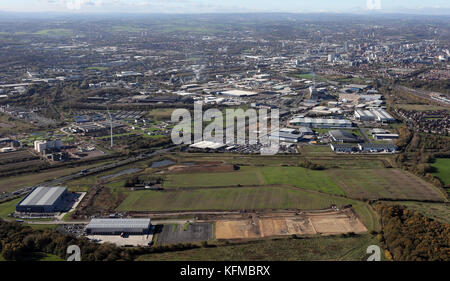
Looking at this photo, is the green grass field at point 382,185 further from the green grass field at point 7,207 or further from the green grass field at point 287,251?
the green grass field at point 7,207

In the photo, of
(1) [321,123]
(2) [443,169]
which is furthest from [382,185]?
(1) [321,123]

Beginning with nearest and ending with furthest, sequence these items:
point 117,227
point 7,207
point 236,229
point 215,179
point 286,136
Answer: point 117,227 < point 236,229 < point 7,207 < point 215,179 < point 286,136

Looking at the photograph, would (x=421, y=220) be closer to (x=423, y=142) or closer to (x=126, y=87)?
(x=423, y=142)

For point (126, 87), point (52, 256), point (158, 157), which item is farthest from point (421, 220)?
point (126, 87)

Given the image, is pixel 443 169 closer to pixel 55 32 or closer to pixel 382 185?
pixel 382 185

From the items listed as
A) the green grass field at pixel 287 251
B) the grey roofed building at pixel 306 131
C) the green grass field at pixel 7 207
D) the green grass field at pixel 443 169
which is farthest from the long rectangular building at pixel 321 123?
the green grass field at pixel 7 207

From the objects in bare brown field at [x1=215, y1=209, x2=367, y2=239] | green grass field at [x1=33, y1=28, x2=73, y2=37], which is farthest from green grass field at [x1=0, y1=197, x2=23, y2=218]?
green grass field at [x1=33, y1=28, x2=73, y2=37]
